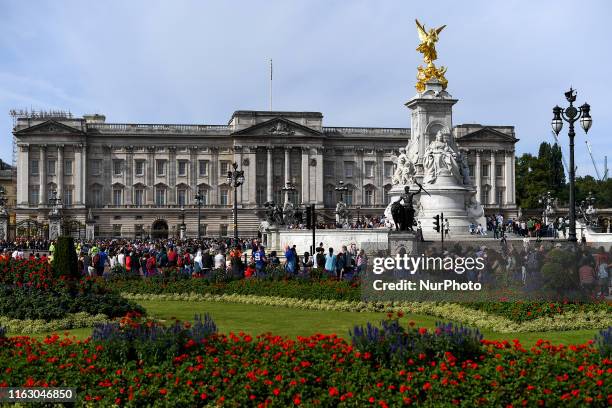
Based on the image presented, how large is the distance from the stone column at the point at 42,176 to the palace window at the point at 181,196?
15.8 meters

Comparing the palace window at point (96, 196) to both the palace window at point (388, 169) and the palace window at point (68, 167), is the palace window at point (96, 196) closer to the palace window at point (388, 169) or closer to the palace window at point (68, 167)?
the palace window at point (68, 167)

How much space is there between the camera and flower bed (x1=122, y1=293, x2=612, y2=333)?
1501 centimetres

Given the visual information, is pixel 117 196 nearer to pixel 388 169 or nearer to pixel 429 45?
pixel 388 169

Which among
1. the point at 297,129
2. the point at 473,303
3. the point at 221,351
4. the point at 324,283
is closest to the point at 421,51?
the point at 324,283

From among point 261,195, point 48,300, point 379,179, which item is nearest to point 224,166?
point 261,195

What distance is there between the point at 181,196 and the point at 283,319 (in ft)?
258

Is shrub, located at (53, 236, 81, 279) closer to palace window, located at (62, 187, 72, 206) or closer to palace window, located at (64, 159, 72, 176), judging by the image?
palace window, located at (62, 187, 72, 206)

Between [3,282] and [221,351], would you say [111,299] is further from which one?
[221,351]

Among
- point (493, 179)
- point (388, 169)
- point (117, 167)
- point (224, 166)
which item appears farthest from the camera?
point (388, 169)

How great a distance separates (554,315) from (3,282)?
12.8 metres

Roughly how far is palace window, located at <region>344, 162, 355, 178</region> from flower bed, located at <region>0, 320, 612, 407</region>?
86.6 metres

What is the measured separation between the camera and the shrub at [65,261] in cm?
1811

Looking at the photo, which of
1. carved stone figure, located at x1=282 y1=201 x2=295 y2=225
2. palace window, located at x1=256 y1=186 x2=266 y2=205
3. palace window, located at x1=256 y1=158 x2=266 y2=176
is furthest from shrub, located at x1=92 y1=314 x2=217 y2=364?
palace window, located at x1=256 y1=158 x2=266 y2=176

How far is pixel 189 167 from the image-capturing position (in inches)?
3686
